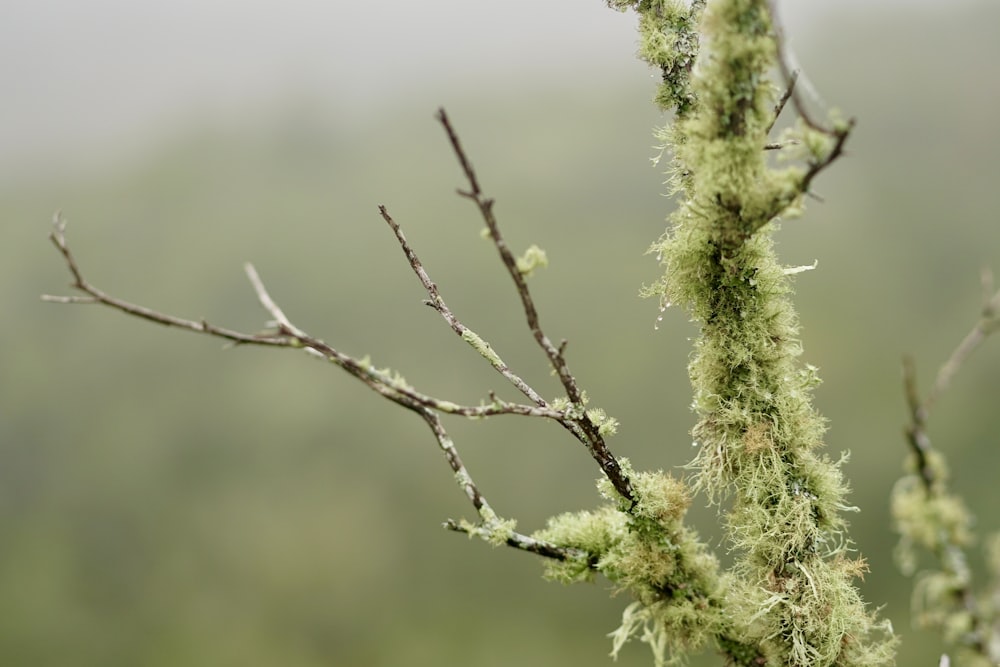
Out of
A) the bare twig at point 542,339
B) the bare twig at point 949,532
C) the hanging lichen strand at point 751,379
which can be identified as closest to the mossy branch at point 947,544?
the bare twig at point 949,532

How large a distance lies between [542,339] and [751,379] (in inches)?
30.9

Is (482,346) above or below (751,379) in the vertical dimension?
below

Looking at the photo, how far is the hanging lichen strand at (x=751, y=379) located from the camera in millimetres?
1812

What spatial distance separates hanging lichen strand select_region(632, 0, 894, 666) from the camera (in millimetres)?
1812

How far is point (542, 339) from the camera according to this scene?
64.1 inches

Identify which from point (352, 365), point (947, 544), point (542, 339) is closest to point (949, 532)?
point (947, 544)

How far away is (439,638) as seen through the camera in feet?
66.5

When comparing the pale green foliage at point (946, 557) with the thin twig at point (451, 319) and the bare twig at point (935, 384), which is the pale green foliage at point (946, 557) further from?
the thin twig at point (451, 319)

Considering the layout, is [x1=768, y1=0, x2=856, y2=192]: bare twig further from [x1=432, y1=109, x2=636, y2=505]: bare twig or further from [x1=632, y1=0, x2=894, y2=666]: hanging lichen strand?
[x1=432, y1=109, x2=636, y2=505]: bare twig

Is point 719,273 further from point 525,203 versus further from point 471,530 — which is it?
point 525,203

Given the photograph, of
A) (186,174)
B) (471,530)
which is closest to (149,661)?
(186,174)

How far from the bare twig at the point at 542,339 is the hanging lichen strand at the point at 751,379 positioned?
0.32 meters

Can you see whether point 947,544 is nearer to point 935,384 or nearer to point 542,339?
point 935,384

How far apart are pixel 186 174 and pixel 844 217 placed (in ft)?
77.4
